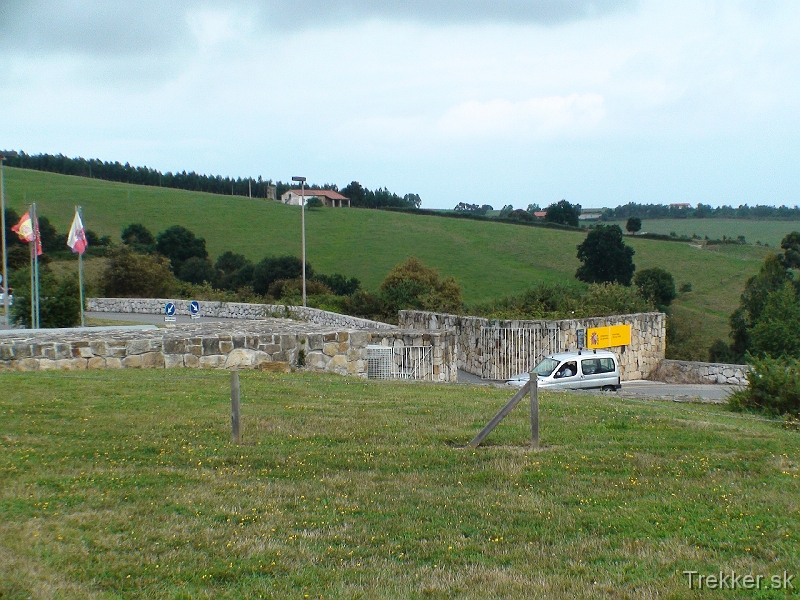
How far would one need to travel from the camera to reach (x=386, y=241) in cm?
8044

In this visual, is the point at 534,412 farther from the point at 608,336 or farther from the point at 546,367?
the point at 608,336

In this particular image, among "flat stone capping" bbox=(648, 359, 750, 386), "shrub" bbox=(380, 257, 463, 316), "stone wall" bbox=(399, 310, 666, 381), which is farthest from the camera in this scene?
"shrub" bbox=(380, 257, 463, 316)

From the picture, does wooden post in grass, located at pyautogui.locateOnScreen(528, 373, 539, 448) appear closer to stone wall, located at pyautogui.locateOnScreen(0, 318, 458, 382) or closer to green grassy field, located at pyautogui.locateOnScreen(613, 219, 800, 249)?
stone wall, located at pyautogui.locateOnScreen(0, 318, 458, 382)

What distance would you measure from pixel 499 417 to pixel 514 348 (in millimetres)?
19265

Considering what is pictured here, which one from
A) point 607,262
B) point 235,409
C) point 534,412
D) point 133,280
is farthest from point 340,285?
point 534,412

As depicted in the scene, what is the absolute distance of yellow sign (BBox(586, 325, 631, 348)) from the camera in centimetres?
2866

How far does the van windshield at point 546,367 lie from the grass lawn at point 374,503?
11.3 m

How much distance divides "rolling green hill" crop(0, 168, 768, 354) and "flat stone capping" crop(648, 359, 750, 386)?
2648 centimetres

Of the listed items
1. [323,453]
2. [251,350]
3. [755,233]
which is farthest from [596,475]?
[755,233]

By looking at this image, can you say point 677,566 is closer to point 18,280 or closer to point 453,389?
point 453,389

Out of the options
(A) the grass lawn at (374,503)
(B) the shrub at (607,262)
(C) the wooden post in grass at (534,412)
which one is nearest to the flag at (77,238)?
(A) the grass lawn at (374,503)

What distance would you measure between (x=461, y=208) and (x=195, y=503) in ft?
457

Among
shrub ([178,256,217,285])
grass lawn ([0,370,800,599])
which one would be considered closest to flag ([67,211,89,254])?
grass lawn ([0,370,800,599])

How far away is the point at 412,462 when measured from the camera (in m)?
8.13
